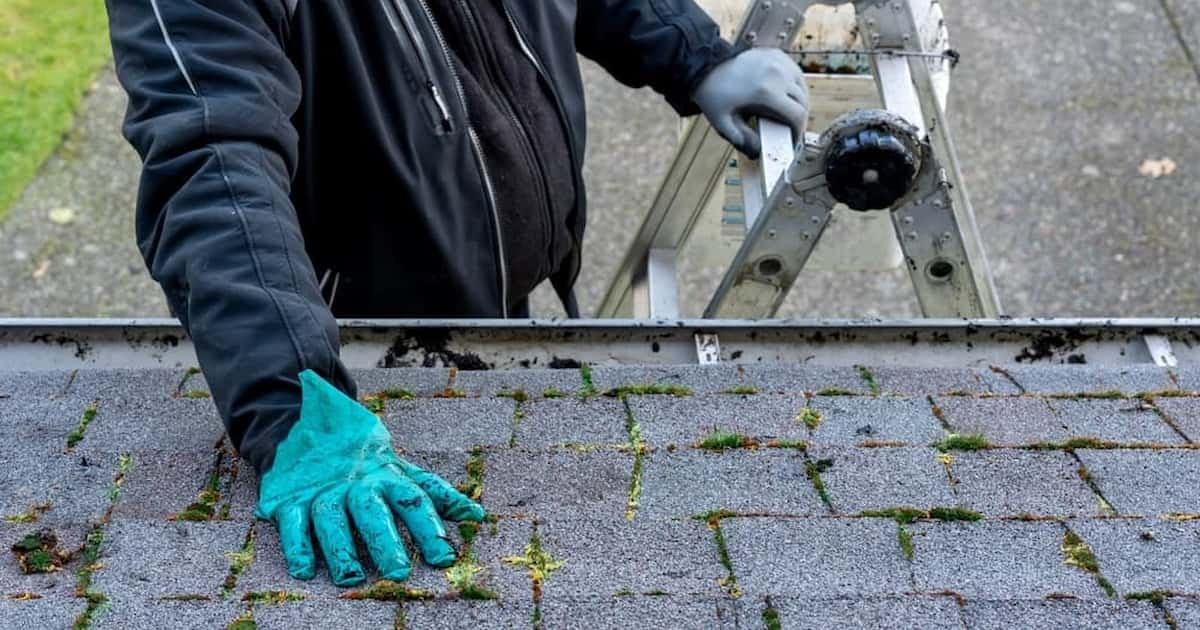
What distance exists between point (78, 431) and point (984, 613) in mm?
1399

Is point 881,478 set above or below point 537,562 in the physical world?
above

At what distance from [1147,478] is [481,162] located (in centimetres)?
133

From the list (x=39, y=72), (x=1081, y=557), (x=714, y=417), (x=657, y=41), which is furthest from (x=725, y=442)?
(x=39, y=72)

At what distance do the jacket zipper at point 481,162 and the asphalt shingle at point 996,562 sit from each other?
1.15m

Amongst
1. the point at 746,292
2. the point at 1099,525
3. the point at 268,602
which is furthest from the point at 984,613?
the point at 746,292

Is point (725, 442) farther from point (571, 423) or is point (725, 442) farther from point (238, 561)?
point (238, 561)

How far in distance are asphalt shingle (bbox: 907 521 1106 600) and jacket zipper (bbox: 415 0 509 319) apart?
1.15 metres

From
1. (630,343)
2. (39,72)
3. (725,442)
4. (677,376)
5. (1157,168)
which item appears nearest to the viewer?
(725,442)

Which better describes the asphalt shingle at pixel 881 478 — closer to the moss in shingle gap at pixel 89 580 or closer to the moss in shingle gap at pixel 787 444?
the moss in shingle gap at pixel 787 444

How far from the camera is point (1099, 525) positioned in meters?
1.89

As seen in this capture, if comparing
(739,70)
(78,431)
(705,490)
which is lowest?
(78,431)

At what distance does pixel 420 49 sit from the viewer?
2.43 m

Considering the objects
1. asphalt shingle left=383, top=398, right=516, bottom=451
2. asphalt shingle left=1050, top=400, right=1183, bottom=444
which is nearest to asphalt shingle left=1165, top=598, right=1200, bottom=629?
asphalt shingle left=1050, top=400, right=1183, bottom=444

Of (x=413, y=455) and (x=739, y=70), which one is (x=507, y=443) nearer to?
(x=413, y=455)
